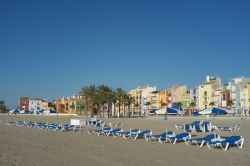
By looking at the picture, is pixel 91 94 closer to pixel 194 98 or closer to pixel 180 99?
pixel 194 98

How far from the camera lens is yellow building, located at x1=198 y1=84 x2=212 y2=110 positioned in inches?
3780

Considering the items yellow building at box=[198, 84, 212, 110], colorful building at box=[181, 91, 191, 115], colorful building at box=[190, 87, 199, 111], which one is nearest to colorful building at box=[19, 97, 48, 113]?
colorful building at box=[181, 91, 191, 115]

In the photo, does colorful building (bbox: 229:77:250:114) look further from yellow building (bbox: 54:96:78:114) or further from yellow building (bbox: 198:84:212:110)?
yellow building (bbox: 54:96:78:114)

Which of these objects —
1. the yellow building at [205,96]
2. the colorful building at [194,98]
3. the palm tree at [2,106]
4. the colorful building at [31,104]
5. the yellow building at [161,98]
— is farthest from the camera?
the colorful building at [31,104]

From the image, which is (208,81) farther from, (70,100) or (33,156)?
(33,156)

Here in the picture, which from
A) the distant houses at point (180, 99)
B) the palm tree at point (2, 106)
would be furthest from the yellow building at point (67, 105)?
the palm tree at point (2, 106)

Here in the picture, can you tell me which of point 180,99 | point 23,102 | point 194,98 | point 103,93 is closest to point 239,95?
point 194,98

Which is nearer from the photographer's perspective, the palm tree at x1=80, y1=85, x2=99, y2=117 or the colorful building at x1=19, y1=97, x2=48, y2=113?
the palm tree at x1=80, y1=85, x2=99, y2=117

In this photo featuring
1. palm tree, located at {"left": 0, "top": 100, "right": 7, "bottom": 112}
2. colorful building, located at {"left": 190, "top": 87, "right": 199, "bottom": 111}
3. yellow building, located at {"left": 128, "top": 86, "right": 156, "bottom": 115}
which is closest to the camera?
colorful building, located at {"left": 190, "top": 87, "right": 199, "bottom": 111}

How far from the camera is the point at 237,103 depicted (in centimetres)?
8419

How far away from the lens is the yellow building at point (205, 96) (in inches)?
3780

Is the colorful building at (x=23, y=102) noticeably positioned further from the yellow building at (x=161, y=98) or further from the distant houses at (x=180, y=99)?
the yellow building at (x=161, y=98)

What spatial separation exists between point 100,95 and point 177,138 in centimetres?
6754

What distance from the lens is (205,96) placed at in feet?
319
